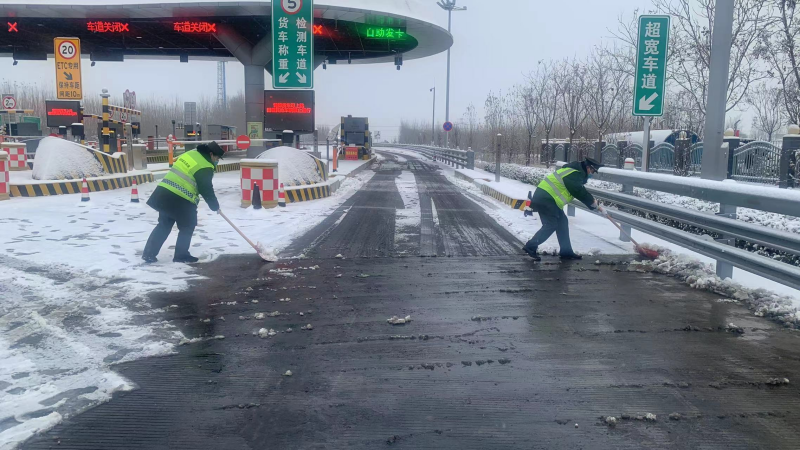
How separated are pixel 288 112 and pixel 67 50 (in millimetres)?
7327

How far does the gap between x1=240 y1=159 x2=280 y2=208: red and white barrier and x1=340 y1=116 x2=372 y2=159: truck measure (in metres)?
30.0

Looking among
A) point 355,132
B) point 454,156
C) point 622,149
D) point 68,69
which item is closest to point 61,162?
point 68,69

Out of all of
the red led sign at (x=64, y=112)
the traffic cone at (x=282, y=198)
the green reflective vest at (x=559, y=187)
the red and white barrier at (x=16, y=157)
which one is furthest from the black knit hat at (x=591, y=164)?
the red led sign at (x=64, y=112)

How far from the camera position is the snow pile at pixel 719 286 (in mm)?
5316

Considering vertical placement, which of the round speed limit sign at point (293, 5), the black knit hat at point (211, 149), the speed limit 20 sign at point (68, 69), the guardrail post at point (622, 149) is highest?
the round speed limit sign at point (293, 5)

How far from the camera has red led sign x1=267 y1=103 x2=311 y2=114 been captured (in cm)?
2075

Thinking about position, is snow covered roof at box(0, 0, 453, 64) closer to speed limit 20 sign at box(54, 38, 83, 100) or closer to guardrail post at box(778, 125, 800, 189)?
speed limit 20 sign at box(54, 38, 83, 100)

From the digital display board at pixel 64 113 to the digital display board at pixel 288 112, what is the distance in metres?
7.31

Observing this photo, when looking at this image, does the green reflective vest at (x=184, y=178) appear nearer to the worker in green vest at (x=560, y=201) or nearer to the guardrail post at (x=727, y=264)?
the worker in green vest at (x=560, y=201)

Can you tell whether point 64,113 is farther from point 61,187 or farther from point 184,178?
point 184,178

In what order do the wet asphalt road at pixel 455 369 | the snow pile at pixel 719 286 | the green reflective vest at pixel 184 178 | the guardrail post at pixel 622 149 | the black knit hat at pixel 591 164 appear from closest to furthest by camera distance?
the wet asphalt road at pixel 455 369, the snow pile at pixel 719 286, the green reflective vest at pixel 184 178, the black knit hat at pixel 591 164, the guardrail post at pixel 622 149

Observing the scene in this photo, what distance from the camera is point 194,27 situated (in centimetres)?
2584

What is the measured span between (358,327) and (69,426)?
2249 mm

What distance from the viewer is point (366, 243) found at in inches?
348
